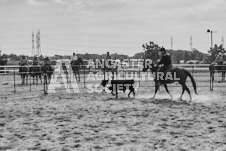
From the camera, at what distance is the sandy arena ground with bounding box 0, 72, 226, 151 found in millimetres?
4875

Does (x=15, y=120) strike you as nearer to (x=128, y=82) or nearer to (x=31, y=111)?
(x=31, y=111)

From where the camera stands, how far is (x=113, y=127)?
6195mm

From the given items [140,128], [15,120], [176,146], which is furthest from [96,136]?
[15,120]

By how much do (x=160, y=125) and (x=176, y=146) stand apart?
64.0 inches

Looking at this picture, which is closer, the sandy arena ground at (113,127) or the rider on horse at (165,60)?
the sandy arena ground at (113,127)

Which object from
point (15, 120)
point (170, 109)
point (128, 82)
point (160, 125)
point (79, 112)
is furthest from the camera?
point (128, 82)

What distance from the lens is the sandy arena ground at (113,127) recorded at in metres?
4.88

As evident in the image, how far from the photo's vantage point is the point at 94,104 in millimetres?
9562

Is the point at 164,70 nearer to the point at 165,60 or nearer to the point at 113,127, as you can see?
the point at 165,60

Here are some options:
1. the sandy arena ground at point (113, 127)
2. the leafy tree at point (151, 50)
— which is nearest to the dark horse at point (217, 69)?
the sandy arena ground at point (113, 127)

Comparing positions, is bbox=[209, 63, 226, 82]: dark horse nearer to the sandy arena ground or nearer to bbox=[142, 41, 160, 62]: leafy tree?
the sandy arena ground

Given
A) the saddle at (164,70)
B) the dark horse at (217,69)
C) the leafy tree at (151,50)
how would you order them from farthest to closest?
the leafy tree at (151,50), the dark horse at (217,69), the saddle at (164,70)

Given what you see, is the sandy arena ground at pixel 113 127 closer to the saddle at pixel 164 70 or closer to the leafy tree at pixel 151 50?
the saddle at pixel 164 70

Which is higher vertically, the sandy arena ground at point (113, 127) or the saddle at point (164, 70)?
the saddle at point (164, 70)
